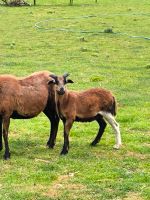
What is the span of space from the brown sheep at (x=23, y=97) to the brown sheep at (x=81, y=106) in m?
0.32

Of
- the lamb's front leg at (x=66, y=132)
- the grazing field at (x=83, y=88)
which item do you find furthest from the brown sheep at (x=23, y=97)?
the grazing field at (x=83, y=88)

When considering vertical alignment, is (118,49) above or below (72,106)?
below

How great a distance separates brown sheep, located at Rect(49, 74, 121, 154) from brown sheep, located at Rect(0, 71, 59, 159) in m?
0.32

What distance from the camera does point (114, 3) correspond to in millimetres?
48719

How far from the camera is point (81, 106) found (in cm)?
1012

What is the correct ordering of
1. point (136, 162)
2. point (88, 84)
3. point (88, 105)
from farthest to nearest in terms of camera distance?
1. point (88, 84)
2. point (88, 105)
3. point (136, 162)

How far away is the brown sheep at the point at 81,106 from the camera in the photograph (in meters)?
9.92

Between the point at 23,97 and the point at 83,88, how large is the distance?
6778 millimetres

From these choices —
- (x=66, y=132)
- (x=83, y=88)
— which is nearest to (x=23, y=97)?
(x=66, y=132)

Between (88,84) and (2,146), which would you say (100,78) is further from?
(2,146)

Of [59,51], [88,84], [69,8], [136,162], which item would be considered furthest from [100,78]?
[69,8]

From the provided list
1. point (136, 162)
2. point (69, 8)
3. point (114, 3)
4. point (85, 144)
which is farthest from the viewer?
point (114, 3)

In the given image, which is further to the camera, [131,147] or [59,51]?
[59,51]

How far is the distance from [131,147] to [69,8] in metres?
34.3
